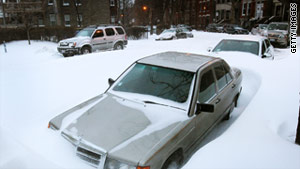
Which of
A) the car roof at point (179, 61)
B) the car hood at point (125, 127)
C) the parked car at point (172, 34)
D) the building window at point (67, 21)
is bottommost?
the car hood at point (125, 127)

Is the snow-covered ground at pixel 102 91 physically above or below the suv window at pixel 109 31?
below

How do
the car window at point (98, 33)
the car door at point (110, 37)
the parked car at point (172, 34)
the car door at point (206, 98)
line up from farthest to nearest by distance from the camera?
the parked car at point (172, 34)
the car door at point (110, 37)
the car window at point (98, 33)
the car door at point (206, 98)

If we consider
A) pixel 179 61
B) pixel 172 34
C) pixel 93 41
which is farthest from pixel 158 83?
pixel 172 34

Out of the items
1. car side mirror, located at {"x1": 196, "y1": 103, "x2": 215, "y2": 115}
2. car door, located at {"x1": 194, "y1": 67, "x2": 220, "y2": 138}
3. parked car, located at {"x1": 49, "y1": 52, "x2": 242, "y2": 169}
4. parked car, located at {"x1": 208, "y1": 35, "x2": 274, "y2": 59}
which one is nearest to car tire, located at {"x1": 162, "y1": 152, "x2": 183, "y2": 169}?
parked car, located at {"x1": 49, "y1": 52, "x2": 242, "y2": 169}

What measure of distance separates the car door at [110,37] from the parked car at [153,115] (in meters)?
10.8

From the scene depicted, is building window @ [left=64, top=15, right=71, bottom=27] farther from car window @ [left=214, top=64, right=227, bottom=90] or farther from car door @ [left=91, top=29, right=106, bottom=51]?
car window @ [left=214, top=64, right=227, bottom=90]

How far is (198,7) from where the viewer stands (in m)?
54.2

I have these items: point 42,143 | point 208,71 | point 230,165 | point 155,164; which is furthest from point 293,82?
point 42,143

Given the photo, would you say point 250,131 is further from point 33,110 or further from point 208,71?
point 33,110

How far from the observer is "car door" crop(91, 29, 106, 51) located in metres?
14.4

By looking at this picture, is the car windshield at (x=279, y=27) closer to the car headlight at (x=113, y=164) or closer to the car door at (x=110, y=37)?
the car door at (x=110, y=37)

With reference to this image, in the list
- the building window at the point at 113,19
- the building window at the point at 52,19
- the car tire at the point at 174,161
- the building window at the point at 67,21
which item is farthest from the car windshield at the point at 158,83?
the building window at the point at 113,19

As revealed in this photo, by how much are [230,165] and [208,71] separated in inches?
75.4

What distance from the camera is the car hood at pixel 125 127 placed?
9.48ft
